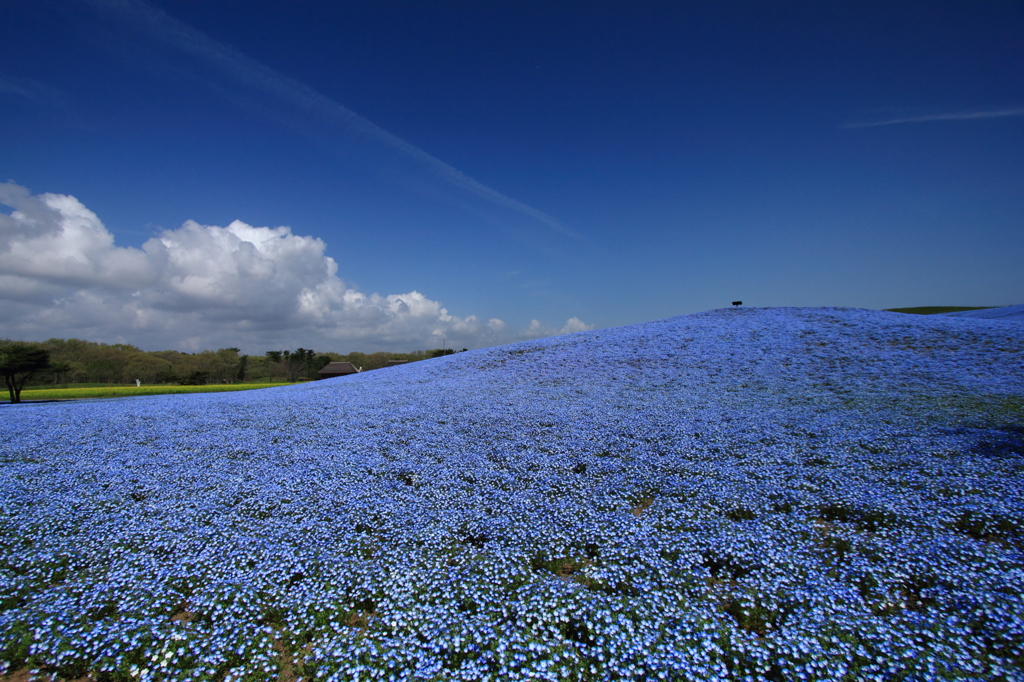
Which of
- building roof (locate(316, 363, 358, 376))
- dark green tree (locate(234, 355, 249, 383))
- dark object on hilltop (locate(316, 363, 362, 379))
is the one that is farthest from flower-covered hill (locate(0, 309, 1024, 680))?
dark green tree (locate(234, 355, 249, 383))

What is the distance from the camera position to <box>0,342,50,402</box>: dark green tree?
91.0 ft

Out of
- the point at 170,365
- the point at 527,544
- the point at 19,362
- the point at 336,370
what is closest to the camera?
the point at 527,544

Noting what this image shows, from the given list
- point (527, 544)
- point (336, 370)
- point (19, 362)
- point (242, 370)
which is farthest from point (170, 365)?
point (527, 544)

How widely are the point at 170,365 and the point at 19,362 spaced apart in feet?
97.1

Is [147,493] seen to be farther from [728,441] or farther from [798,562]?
[728,441]

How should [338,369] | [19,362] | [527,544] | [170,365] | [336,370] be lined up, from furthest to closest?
[338,369]
[336,370]
[170,365]
[19,362]
[527,544]

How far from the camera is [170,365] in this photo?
55188 millimetres

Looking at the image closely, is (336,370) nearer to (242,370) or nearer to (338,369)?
(338,369)

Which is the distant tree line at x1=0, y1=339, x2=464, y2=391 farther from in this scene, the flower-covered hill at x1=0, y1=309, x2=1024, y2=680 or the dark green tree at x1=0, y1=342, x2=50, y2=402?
the flower-covered hill at x1=0, y1=309, x2=1024, y2=680

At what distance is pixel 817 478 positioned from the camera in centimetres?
545

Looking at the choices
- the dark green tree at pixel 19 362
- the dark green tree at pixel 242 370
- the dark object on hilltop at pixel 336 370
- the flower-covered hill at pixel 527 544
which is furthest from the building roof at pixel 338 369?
the flower-covered hill at pixel 527 544

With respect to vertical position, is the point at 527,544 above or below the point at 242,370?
below

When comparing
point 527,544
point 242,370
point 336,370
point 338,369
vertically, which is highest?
point 242,370

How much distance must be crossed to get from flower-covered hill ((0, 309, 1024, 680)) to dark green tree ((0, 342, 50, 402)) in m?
29.6
